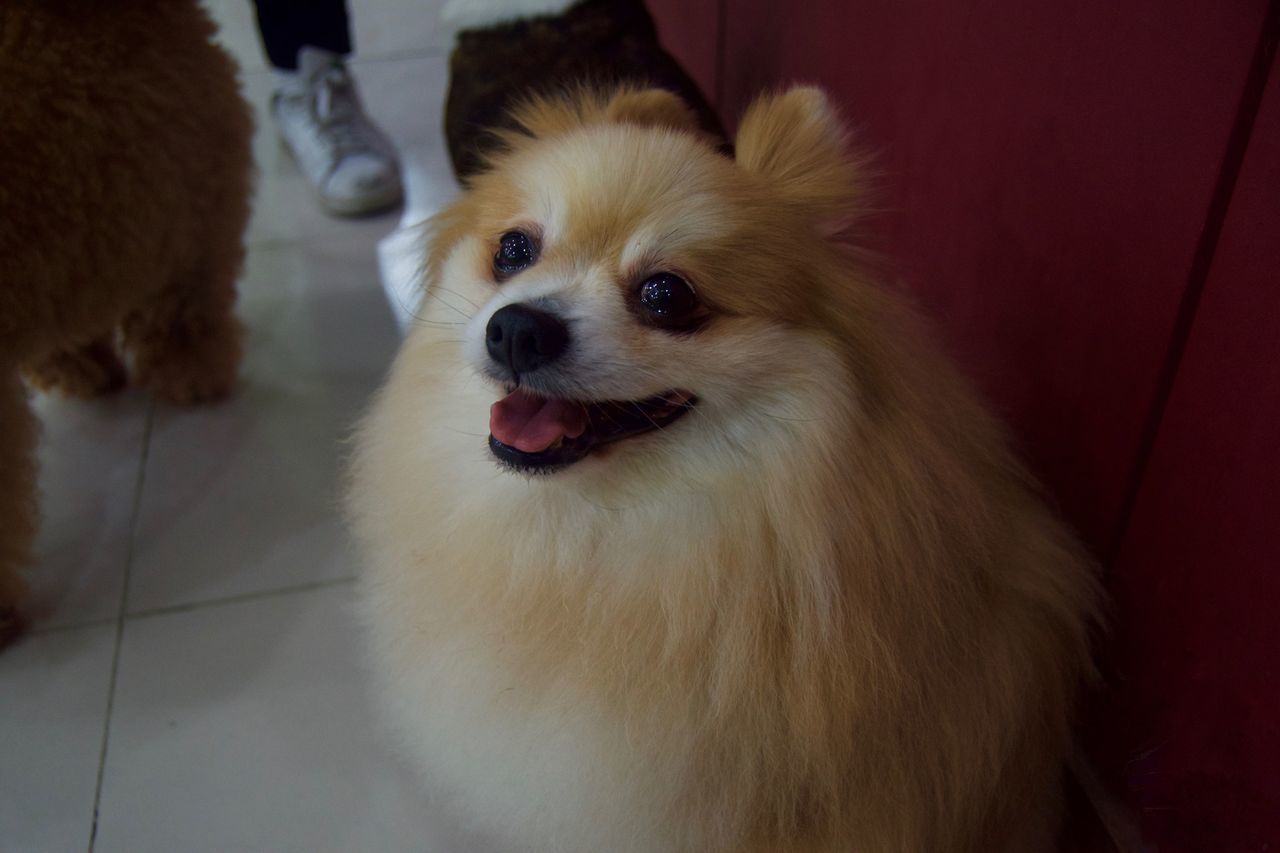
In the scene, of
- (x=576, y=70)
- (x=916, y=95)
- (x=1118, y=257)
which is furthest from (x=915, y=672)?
(x=576, y=70)

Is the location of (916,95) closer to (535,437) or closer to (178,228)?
(535,437)

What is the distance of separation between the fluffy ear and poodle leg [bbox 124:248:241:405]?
120 centimetres

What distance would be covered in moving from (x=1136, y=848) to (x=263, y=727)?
112 cm

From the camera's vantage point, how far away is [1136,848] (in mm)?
1086

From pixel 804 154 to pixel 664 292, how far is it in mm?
200

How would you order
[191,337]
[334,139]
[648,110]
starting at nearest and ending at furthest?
[648,110] → [191,337] → [334,139]

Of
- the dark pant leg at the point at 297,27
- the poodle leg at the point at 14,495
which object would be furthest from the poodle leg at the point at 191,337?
the dark pant leg at the point at 297,27

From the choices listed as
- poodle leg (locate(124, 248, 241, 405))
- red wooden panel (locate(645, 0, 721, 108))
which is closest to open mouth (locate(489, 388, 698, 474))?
poodle leg (locate(124, 248, 241, 405))

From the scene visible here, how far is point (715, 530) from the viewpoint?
2.68 feet

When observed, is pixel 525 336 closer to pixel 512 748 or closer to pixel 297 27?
pixel 512 748

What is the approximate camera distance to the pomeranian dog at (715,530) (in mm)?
799

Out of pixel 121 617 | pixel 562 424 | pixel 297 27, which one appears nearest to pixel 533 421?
pixel 562 424

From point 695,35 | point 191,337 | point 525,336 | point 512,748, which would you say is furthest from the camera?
point 695,35

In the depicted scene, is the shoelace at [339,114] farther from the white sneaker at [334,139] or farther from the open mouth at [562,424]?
the open mouth at [562,424]
